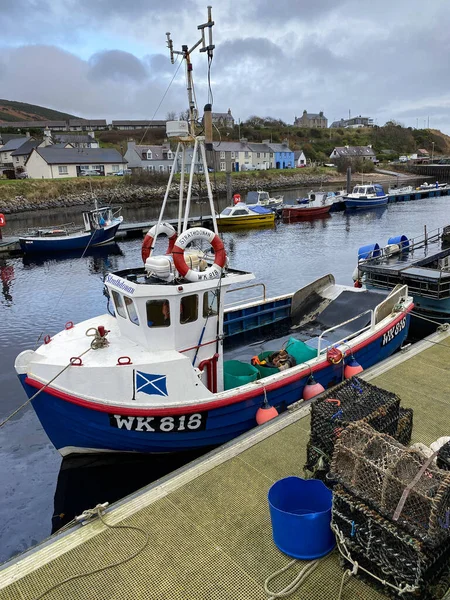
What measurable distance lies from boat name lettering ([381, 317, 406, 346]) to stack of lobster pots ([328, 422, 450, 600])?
239 inches

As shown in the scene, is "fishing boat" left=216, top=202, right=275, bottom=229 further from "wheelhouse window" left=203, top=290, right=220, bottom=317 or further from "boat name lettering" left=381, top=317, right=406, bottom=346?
"wheelhouse window" left=203, top=290, right=220, bottom=317

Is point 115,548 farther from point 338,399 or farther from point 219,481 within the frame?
point 338,399

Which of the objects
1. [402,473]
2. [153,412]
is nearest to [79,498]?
[153,412]

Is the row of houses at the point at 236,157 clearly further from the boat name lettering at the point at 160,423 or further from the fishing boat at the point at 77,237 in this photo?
the boat name lettering at the point at 160,423

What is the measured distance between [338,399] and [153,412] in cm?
285

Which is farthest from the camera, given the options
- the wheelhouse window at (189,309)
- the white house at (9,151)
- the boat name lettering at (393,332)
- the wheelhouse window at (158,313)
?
the white house at (9,151)

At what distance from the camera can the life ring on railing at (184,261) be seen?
22.2 feet

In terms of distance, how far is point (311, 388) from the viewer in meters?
8.20

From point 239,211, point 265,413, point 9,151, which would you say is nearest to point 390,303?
point 265,413

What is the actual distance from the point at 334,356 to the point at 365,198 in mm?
42716

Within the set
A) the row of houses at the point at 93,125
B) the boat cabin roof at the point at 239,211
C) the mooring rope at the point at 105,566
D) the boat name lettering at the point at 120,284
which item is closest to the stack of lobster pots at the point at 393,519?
the mooring rope at the point at 105,566

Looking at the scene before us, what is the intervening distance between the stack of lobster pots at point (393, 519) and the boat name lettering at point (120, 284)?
157 inches

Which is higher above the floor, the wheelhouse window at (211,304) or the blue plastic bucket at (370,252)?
the wheelhouse window at (211,304)

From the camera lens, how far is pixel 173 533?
477 cm
